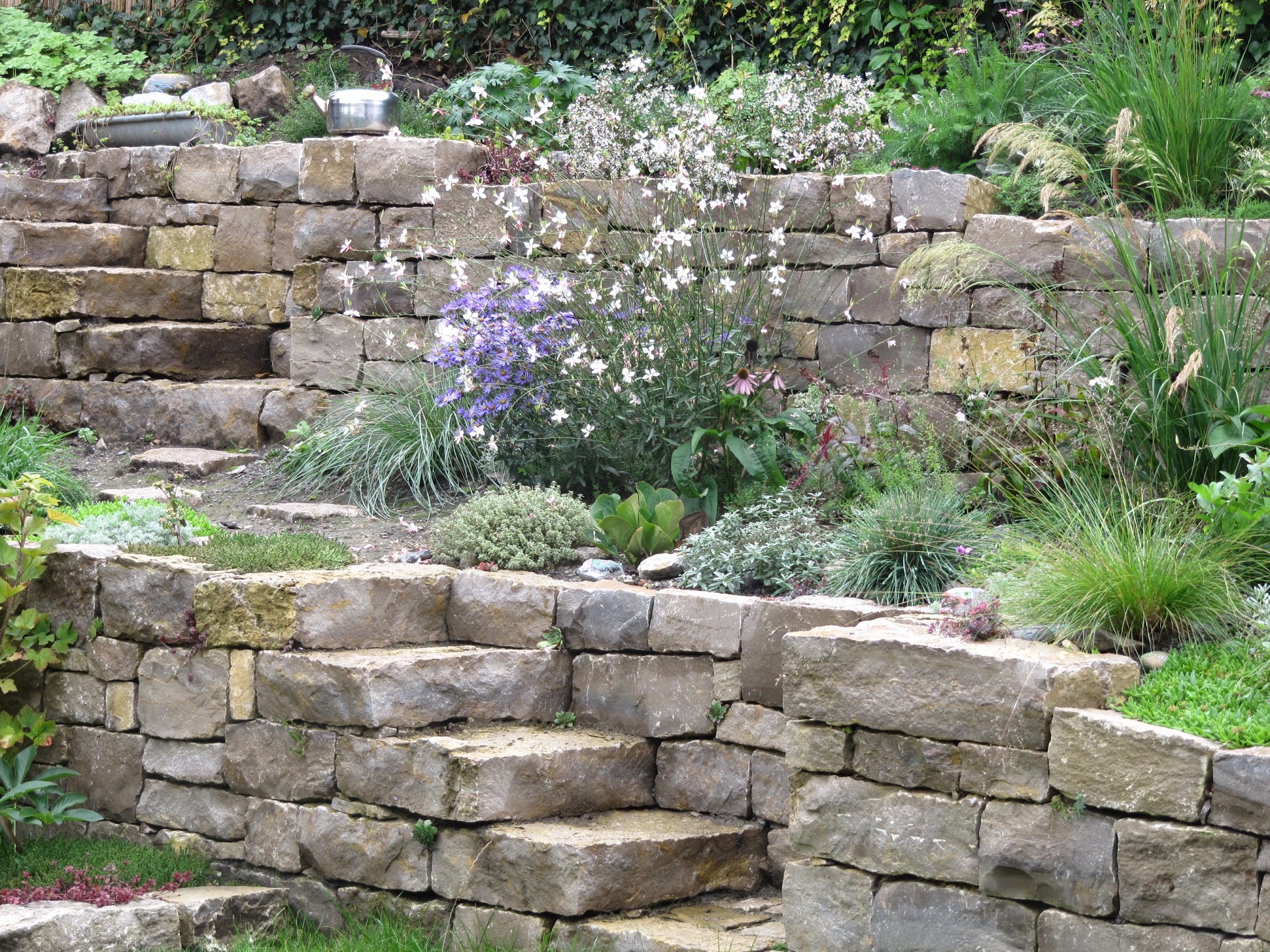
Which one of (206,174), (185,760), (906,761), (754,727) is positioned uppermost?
(206,174)

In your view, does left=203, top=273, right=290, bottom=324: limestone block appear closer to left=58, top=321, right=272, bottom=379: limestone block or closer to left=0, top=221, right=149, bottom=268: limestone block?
left=58, top=321, right=272, bottom=379: limestone block

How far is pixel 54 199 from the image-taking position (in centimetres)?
896

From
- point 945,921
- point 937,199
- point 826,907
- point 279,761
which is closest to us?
point 945,921

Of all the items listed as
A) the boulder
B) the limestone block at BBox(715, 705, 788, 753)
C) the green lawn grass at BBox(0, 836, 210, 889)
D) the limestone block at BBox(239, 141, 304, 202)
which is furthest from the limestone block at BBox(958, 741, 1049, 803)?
the boulder

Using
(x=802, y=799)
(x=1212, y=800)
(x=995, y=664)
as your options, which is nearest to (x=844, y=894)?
(x=802, y=799)

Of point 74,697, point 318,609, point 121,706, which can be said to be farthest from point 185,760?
point 318,609

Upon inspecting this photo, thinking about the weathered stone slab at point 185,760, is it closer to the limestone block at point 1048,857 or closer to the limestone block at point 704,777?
the limestone block at point 704,777

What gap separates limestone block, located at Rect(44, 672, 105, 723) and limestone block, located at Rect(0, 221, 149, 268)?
3.85 meters

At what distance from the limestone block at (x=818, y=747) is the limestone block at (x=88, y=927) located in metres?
2.08

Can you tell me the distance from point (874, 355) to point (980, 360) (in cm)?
49

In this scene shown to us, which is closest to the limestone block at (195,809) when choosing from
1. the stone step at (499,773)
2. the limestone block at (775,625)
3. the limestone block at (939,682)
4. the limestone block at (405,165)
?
the stone step at (499,773)

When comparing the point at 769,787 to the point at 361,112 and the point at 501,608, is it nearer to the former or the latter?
the point at 501,608

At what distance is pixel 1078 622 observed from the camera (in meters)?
3.76

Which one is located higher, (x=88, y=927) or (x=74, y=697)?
(x=74, y=697)
